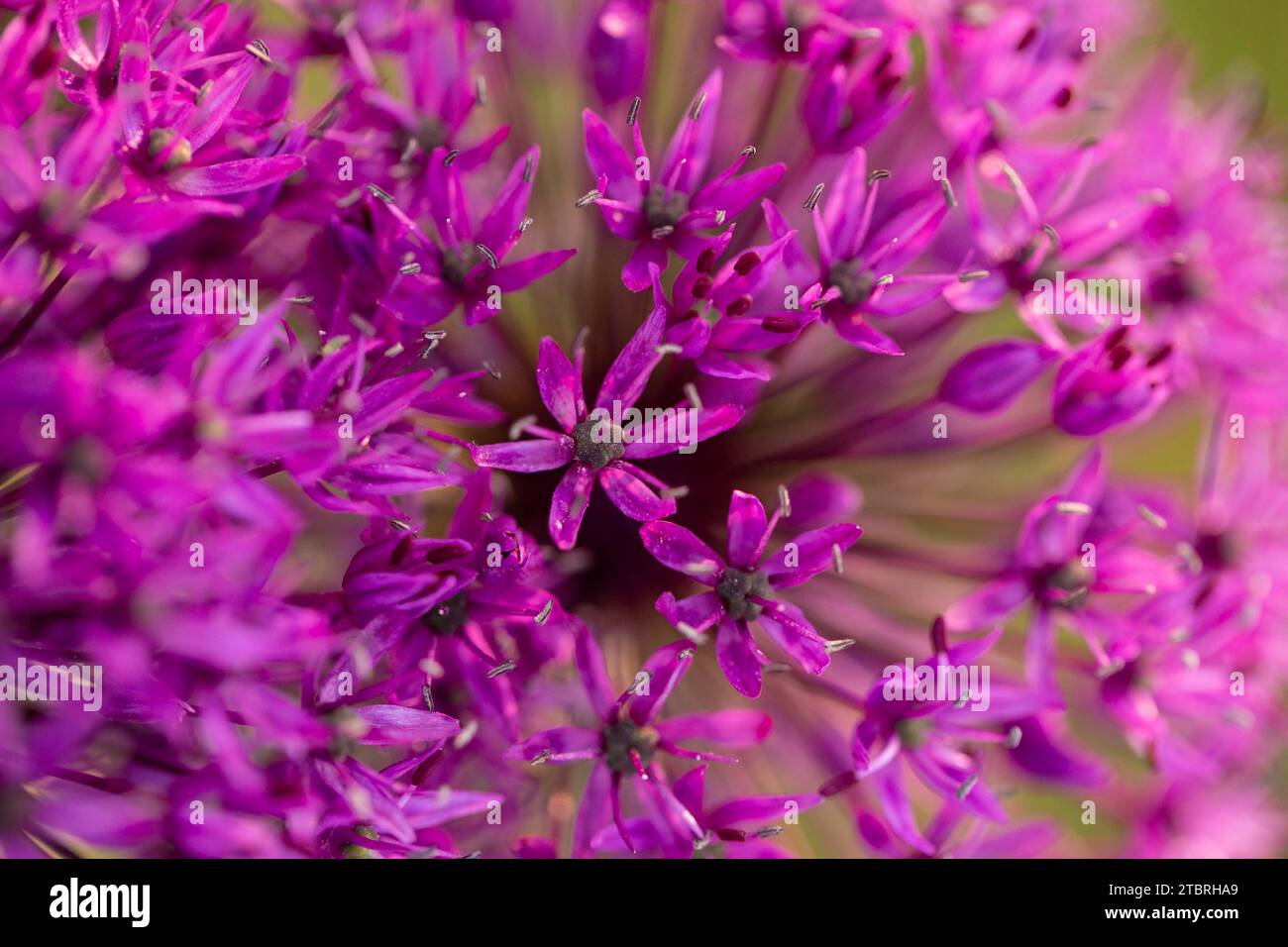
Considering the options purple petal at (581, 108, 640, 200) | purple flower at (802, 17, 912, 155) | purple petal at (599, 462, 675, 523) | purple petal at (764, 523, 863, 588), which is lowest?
purple petal at (764, 523, 863, 588)

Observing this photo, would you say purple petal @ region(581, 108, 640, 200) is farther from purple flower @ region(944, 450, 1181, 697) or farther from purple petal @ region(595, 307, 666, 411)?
purple flower @ region(944, 450, 1181, 697)

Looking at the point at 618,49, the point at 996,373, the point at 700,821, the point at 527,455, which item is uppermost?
the point at 618,49

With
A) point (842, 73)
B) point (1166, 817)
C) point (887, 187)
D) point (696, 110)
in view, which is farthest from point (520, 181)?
point (1166, 817)

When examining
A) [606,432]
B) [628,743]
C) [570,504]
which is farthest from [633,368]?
[628,743]

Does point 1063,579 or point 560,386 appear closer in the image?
point 560,386

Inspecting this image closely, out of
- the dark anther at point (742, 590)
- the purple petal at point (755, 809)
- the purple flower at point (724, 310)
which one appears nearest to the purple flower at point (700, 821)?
the purple petal at point (755, 809)

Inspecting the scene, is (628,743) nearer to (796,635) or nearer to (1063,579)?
(796,635)

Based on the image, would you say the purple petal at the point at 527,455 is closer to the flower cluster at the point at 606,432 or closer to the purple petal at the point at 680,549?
the flower cluster at the point at 606,432

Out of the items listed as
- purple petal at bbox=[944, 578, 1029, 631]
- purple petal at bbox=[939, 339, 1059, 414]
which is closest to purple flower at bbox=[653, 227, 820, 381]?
purple petal at bbox=[939, 339, 1059, 414]

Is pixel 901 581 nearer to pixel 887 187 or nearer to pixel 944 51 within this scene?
pixel 887 187
